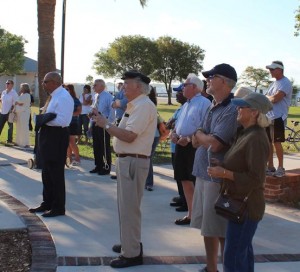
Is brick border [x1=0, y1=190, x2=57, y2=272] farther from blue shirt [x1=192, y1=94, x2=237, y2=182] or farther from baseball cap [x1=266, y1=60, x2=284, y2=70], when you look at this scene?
baseball cap [x1=266, y1=60, x2=284, y2=70]

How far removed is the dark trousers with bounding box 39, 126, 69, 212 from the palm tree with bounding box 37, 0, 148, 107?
236 inches

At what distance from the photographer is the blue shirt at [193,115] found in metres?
5.89

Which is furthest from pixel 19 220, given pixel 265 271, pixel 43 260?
pixel 265 271

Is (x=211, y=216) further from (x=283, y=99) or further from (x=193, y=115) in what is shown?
(x=283, y=99)

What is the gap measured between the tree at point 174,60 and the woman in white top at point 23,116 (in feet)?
160

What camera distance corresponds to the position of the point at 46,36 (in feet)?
40.8

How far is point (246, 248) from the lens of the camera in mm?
3740

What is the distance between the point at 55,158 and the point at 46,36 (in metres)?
6.74

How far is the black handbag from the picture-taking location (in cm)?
362

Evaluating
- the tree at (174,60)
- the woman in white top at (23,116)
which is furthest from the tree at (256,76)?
the woman in white top at (23,116)

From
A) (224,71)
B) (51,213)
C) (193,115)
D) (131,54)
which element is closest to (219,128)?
(224,71)

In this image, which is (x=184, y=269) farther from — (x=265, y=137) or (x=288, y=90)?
(x=288, y=90)

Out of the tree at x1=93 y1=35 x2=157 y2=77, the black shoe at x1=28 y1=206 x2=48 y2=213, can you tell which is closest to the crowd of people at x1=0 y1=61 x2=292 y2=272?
the black shoe at x1=28 y1=206 x2=48 y2=213

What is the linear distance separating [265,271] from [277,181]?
9.83ft
